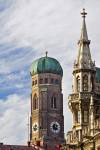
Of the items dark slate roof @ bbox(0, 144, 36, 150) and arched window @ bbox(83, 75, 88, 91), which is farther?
dark slate roof @ bbox(0, 144, 36, 150)

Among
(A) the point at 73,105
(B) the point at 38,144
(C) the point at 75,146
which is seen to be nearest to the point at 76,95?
(A) the point at 73,105

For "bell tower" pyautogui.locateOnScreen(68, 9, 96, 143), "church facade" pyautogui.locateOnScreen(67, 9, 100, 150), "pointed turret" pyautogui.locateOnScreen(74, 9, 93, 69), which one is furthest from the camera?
"pointed turret" pyautogui.locateOnScreen(74, 9, 93, 69)

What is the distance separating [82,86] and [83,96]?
1429mm

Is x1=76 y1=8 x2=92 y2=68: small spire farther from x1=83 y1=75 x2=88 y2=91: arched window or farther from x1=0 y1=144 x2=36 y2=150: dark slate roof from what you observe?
x1=0 y1=144 x2=36 y2=150: dark slate roof

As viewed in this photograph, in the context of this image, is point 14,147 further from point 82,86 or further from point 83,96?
point 83,96

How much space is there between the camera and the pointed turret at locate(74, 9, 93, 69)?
281 ft

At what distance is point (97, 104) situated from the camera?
82.6m

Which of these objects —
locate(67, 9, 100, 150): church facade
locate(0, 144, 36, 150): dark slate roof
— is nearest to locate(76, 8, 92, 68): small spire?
locate(67, 9, 100, 150): church facade

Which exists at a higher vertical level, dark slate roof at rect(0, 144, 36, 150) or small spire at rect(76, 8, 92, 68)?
small spire at rect(76, 8, 92, 68)

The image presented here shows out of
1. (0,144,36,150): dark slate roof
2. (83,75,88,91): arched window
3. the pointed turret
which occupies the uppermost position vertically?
the pointed turret

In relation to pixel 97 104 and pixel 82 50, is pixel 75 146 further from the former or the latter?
pixel 82 50

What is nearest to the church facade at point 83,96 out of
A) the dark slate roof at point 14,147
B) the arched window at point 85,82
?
the arched window at point 85,82

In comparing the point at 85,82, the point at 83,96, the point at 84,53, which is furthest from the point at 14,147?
the point at 83,96

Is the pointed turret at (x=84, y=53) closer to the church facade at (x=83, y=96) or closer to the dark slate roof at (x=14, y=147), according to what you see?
the church facade at (x=83, y=96)
